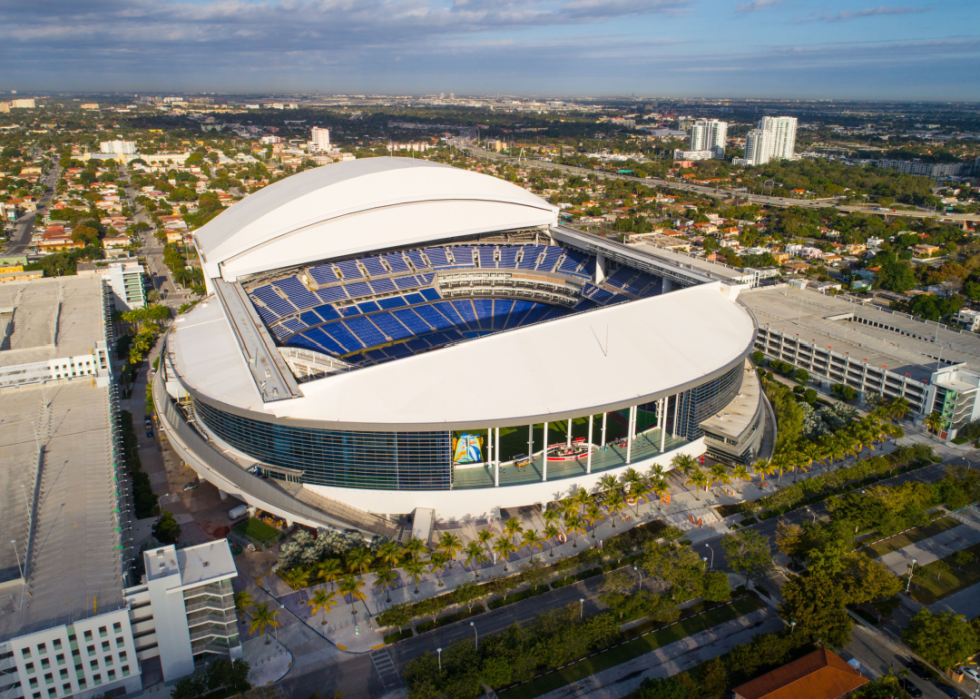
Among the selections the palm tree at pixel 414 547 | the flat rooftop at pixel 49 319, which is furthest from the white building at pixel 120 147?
the palm tree at pixel 414 547

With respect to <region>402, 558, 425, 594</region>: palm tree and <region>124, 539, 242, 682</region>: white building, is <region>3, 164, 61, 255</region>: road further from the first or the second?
<region>402, 558, 425, 594</region>: palm tree

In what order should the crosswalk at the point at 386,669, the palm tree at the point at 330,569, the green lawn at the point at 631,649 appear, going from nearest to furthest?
the green lawn at the point at 631,649, the crosswalk at the point at 386,669, the palm tree at the point at 330,569

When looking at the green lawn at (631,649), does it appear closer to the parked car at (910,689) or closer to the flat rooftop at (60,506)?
the parked car at (910,689)

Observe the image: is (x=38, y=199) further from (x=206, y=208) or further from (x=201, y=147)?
(x=201, y=147)

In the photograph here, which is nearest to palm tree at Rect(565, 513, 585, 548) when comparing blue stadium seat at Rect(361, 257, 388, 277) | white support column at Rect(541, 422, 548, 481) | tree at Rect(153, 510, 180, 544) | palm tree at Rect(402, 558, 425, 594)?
white support column at Rect(541, 422, 548, 481)

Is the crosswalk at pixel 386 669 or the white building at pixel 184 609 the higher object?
the white building at pixel 184 609
